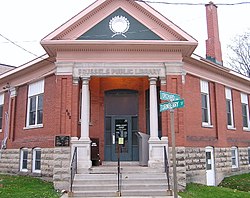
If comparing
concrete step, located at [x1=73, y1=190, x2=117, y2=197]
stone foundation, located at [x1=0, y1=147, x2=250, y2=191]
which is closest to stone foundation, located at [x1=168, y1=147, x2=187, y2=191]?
stone foundation, located at [x1=0, y1=147, x2=250, y2=191]

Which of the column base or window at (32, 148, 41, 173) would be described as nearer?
the column base

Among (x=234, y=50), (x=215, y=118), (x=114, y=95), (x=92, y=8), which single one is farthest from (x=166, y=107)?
(x=234, y=50)

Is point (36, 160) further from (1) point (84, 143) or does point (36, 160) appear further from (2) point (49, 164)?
(1) point (84, 143)

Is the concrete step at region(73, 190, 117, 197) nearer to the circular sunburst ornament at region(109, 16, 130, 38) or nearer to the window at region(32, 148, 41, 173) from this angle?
the window at region(32, 148, 41, 173)

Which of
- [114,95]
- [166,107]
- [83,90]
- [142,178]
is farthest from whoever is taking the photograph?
[114,95]

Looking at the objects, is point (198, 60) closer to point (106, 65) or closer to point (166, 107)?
point (106, 65)

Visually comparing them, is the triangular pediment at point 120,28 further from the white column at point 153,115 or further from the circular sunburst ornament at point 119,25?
the white column at point 153,115

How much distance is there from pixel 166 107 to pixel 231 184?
9743mm

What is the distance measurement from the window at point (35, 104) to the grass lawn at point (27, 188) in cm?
307

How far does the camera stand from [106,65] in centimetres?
1342

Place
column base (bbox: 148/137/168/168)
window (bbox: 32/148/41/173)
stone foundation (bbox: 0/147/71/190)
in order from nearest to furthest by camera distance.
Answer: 1. stone foundation (bbox: 0/147/71/190)
2. column base (bbox: 148/137/168/168)
3. window (bbox: 32/148/41/173)

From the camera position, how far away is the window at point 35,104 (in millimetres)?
16188

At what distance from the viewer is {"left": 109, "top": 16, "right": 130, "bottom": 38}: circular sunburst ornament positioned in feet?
45.0

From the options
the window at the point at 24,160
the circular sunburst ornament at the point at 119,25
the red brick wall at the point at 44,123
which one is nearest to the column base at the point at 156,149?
the red brick wall at the point at 44,123
